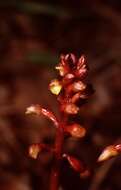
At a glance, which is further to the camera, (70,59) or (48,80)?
(48,80)

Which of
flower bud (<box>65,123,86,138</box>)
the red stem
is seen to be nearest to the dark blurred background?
the red stem

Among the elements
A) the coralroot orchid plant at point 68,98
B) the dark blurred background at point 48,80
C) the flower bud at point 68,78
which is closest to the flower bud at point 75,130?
the coralroot orchid plant at point 68,98

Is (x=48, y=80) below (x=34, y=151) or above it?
above

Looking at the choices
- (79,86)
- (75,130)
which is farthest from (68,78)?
(75,130)

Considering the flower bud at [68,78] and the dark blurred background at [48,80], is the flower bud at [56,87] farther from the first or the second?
the dark blurred background at [48,80]

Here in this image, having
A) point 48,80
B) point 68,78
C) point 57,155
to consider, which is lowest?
point 57,155

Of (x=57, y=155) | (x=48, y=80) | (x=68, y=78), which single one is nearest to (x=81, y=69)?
(x=68, y=78)

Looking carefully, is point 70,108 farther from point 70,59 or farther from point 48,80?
point 48,80

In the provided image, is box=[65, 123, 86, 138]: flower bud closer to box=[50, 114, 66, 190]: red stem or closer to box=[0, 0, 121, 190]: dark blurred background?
box=[50, 114, 66, 190]: red stem
